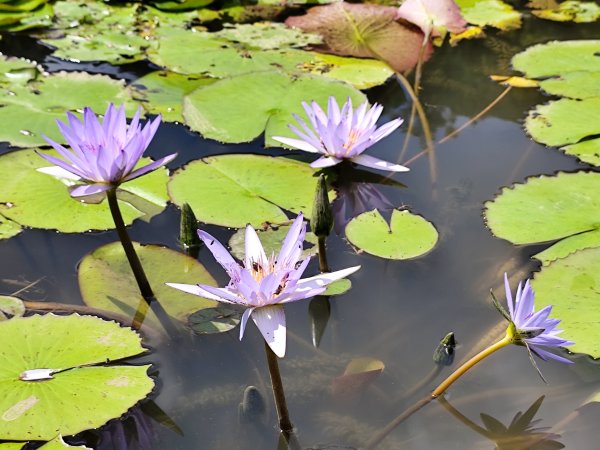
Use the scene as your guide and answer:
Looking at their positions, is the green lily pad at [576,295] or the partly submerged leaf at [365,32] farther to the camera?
the partly submerged leaf at [365,32]

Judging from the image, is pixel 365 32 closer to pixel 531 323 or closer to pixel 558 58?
pixel 558 58

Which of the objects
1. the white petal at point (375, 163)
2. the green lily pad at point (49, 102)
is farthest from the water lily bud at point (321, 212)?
the green lily pad at point (49, 102)

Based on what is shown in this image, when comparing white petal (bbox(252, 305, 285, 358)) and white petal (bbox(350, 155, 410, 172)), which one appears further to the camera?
white petal (bbox(350, 155, 410, 172))

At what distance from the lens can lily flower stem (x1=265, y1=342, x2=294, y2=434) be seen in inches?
75.1

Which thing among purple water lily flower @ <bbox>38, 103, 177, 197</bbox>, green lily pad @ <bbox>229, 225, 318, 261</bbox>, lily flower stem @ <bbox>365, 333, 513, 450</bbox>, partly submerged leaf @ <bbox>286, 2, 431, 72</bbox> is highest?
purple water lily flower @ <bbox>38, 103, 177, 197</bbox>

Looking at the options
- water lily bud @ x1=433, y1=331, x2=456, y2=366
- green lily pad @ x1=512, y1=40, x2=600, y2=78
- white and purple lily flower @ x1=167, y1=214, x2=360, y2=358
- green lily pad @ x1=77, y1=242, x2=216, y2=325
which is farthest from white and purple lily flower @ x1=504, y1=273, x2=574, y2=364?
green lily pad @ x1=512, y1=40, x2=600, y2=78

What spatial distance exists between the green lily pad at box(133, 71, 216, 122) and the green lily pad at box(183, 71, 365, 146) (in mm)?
134

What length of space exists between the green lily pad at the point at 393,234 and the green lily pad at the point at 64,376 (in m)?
1.00

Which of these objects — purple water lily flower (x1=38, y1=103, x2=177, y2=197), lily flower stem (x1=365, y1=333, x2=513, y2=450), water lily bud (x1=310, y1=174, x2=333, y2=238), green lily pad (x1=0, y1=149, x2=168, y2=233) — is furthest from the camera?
green lily pad (x1=0, y1=149, x2=168, y2=233)

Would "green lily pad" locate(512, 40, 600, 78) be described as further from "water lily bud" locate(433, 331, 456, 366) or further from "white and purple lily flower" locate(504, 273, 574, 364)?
"white and purple lily flower" locate(504, 273, 574, 364)

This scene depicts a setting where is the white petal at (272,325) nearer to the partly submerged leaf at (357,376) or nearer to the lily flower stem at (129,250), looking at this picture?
the partly submerged leaf at (357,376)

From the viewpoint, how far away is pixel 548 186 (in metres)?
3.06

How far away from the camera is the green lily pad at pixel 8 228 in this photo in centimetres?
279

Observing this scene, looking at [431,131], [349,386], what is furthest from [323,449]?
[431,131]
